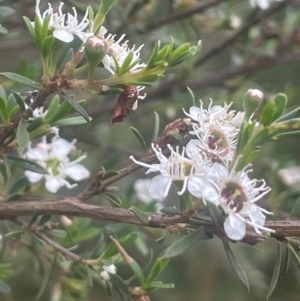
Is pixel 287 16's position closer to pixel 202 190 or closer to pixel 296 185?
pixel 296 185

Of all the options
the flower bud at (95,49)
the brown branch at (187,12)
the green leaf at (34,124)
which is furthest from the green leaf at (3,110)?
the brown branch at (187,12)

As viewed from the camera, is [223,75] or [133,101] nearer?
[133,101]

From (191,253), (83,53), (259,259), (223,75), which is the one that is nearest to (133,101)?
(83,53)

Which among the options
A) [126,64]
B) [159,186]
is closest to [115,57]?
[126,64]

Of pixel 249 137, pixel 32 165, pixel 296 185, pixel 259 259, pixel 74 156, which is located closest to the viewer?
pixel 249 137

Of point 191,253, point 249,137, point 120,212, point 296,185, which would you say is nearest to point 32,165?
point 120,212

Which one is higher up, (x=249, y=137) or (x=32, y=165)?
(x=249, y=137)

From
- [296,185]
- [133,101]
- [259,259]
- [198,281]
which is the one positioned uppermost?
[133,101]

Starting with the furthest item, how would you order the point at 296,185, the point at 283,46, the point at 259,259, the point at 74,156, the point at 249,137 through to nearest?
the point at 259,259 < the point at 283,46 < the point at 296,185 < the point at 74,156 < the point at 249,137

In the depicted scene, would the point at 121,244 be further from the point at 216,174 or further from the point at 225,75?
the point at 225,75
